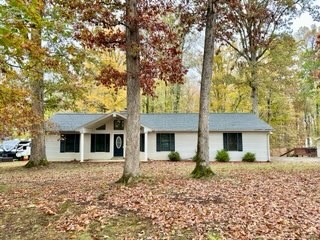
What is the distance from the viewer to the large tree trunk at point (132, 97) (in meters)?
9.38

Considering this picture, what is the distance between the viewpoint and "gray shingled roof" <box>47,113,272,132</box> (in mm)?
22000

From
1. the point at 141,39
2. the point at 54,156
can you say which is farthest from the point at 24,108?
the point at 54,156

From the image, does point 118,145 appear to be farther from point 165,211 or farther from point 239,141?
point 165,211

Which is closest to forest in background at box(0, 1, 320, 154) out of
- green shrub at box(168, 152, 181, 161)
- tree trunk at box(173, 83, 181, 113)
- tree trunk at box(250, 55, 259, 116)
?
tree trunk at box(173, 83, 181, 113)

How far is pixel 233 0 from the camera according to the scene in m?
11.4

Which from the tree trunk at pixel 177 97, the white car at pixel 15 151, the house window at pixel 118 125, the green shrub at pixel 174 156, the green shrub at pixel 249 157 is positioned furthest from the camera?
the tree trunk at pixel 177 97

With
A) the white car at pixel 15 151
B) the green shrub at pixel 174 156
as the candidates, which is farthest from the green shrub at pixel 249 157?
the white car at pixel 15 151

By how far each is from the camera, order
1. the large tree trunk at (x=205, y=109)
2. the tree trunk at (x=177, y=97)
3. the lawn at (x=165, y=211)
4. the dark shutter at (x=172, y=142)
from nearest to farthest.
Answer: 1. the lawn at (x=165, y=211)
2. the large tree trunk at (x=205, y=109)
3. the dark shutter at (x=172, y=142)
4. the tree trunk at (x=177, y=97)

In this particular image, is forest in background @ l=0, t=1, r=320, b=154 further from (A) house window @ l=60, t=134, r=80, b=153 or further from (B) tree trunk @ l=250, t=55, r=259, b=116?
(A) house window @ l=60, t=134, r=80, b=153

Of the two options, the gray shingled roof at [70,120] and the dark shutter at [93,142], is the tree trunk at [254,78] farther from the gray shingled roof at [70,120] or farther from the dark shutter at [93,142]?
the dark shutter at [93,142]

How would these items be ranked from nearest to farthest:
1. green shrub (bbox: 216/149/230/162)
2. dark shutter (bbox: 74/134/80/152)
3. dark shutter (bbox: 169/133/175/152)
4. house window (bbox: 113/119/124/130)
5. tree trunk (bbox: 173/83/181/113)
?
1. green shrub (bbox: 216/149/230/162)
2. dark shutter (bbox: 169/133/175/152)
3. dark shutter (bbox: 74/134/80/152)
4. house window (bbox: 113/119/124/130)
5. tree trunk (bbox: 173/83/181/113)

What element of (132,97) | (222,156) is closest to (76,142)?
(222,156)

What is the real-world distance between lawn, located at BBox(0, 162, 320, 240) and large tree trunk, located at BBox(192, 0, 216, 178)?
1337mm

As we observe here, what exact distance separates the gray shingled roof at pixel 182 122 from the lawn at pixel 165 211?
12894mm
